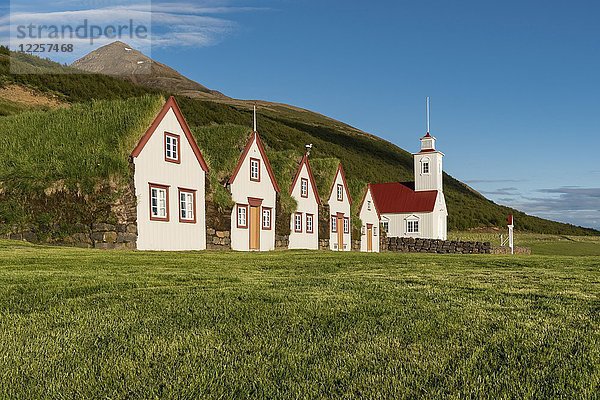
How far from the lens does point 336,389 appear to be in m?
4.54

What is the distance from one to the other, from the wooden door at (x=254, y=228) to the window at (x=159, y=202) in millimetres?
7548

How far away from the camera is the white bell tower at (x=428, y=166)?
6450 centimetres

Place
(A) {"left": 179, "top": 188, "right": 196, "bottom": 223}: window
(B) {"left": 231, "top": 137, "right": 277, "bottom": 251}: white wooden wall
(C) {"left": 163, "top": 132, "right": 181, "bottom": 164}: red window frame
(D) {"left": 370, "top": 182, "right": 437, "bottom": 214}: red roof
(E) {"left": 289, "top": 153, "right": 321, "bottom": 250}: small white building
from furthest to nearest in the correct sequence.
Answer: (D) {"left": 370, "top": 182, "right": 437, "bottom": 214}: red roof, (E) {"left": 289, "top": 153, "right": 321, "bottom": 250}: small white building, (B) {"left": 231, "top": 137, "right": 277, "bottom": 251}: white wooden wall, (A) {"left": 179, "top": 188, "right": 196, "bottom": 223}: window, (C) {"left": 163, "top": 132, "right": 181, "bottom": 164}: red window frame

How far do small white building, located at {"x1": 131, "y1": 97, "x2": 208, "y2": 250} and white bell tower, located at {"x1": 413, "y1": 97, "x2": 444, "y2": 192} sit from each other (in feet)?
129

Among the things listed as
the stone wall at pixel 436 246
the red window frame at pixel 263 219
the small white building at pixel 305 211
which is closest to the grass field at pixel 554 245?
the stone wall at pixel 436 246

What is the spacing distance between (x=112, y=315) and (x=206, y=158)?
23539mm

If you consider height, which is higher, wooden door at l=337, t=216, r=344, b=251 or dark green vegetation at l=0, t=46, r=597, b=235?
dark green vegetation at l=0, t=46, r=597, b=235

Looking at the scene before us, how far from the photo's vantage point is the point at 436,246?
52375 millimetres

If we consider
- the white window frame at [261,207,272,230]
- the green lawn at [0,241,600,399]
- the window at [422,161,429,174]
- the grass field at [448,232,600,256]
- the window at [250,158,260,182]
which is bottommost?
the grass field at [448,232,600,256]

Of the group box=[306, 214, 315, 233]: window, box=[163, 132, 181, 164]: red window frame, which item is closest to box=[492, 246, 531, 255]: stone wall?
box=[306, 214, 315, 233]: window

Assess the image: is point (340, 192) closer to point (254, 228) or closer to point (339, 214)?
point (339, 214)

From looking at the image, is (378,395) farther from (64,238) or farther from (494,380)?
(64,238)

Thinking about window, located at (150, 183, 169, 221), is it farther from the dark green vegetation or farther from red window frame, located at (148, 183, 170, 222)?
the dark green vegetation

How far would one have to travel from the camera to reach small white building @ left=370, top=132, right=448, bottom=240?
62500 millimetres
